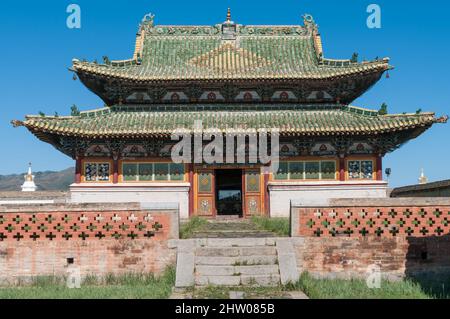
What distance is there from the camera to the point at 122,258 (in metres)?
12.9

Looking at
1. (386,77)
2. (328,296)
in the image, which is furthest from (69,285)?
(386,77)

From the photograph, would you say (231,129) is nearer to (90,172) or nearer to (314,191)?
(314,191)

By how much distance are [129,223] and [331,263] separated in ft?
18.3

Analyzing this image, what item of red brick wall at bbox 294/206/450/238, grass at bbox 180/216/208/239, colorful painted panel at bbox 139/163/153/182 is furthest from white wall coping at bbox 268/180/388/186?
red brick wall at bbox 294/206/450/238

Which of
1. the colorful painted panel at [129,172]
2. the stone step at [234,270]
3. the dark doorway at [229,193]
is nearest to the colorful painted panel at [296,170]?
the dark doorway at [229,193]

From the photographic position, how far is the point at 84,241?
13.1m

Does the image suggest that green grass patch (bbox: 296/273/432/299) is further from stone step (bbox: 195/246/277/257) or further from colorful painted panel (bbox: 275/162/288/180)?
colorful painted panel (bbox: 275/162/288/180)

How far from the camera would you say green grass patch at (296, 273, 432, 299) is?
10344 mm

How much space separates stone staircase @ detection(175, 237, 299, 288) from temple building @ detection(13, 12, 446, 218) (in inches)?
346

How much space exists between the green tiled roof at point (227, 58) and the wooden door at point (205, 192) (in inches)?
174

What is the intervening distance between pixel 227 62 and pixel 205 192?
666cm

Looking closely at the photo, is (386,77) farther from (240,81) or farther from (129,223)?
(129,223)

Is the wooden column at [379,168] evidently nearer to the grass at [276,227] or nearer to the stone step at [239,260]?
the grass at [276,227]

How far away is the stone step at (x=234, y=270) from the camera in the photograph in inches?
452
